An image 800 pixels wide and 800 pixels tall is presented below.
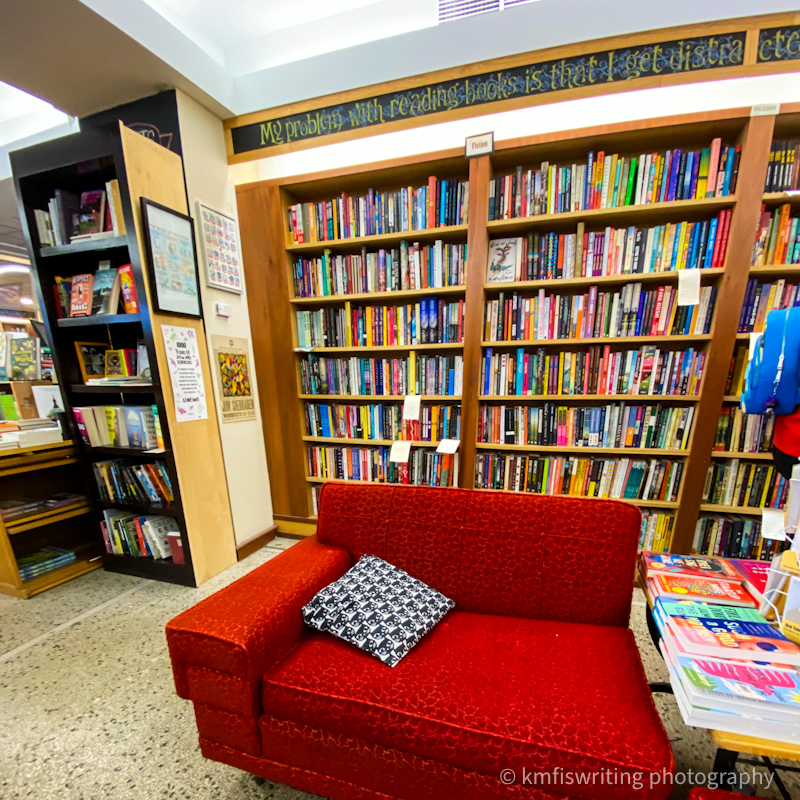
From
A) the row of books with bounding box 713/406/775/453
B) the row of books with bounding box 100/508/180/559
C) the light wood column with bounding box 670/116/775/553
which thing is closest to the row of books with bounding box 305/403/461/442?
the row of books with bounding box 100/508/180/559

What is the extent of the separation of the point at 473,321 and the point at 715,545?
1740 mm

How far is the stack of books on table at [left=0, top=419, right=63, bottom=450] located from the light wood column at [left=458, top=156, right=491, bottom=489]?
7.64 ft

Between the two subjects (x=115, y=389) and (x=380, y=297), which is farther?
(x=380, y=297)

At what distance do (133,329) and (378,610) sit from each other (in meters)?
2.08

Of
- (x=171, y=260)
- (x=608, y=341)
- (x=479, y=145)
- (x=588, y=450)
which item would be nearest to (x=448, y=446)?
(x=588, y=450)

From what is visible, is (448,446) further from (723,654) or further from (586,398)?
(723,654)

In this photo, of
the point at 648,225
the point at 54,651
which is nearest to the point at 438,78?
the point at 648,225

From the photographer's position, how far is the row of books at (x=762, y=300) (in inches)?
60.6

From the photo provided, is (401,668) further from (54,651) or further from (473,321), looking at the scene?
(54,651)

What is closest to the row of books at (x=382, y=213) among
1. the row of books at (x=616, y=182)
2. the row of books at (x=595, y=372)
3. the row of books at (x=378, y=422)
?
the row of books at (x=616, y=182)

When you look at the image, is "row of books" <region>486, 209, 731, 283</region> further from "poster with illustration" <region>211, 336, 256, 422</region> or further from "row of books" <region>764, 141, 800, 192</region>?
"poster with illustration" <region>211, 336, 256, 422</region>

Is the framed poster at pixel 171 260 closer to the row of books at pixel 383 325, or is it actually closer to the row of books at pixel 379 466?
the row of books at pixel 383 325

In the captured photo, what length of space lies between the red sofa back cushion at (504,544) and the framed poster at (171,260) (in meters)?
1.30

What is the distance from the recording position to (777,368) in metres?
1.13
